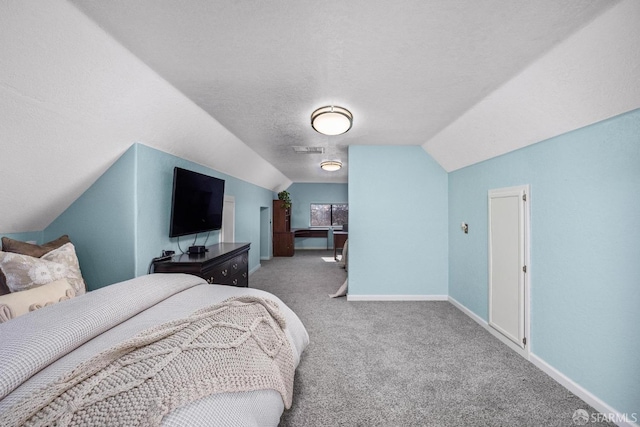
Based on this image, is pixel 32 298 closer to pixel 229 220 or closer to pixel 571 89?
pixel 229 220

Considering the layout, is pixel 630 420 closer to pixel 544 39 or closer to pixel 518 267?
pixel 518 267

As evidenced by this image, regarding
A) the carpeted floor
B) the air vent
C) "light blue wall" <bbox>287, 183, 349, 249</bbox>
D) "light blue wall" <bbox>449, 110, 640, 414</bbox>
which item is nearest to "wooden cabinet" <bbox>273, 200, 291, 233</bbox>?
"light blue wall" <bbox>287, 183, 349, 249</bbox>

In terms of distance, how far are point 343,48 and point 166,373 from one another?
199 cm

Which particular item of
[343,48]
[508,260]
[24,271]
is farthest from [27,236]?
[508,260]

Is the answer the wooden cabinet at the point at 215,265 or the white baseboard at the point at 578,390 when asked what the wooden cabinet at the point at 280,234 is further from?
the white baseboard at the point at 578,390

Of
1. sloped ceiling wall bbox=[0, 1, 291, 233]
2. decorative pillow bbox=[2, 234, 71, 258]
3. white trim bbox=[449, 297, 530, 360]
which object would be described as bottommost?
white trim bbox=[449, 297, 530, 360]

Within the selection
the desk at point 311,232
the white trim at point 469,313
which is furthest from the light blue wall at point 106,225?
the desk at point 311,232

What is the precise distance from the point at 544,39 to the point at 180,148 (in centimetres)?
345

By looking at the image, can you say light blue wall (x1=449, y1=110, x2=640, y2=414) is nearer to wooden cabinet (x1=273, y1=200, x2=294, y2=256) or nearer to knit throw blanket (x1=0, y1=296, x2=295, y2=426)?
knit throw blanket (x1=0, y1=296, x2=295, y2=426)

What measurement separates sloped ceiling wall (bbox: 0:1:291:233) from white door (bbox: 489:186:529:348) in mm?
3406

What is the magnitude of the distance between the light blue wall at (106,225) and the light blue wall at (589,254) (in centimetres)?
381

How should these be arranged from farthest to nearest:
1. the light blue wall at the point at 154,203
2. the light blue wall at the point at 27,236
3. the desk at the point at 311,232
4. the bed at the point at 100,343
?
1. the desk at the point at 311,232
2. the light blue wall at the point at 154,203
3. the light blue wall at the point at 27,236
4. the bed at the point at 100,343

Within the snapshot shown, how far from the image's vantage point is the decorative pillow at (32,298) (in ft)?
4.65

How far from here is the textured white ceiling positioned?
1.42 metres
